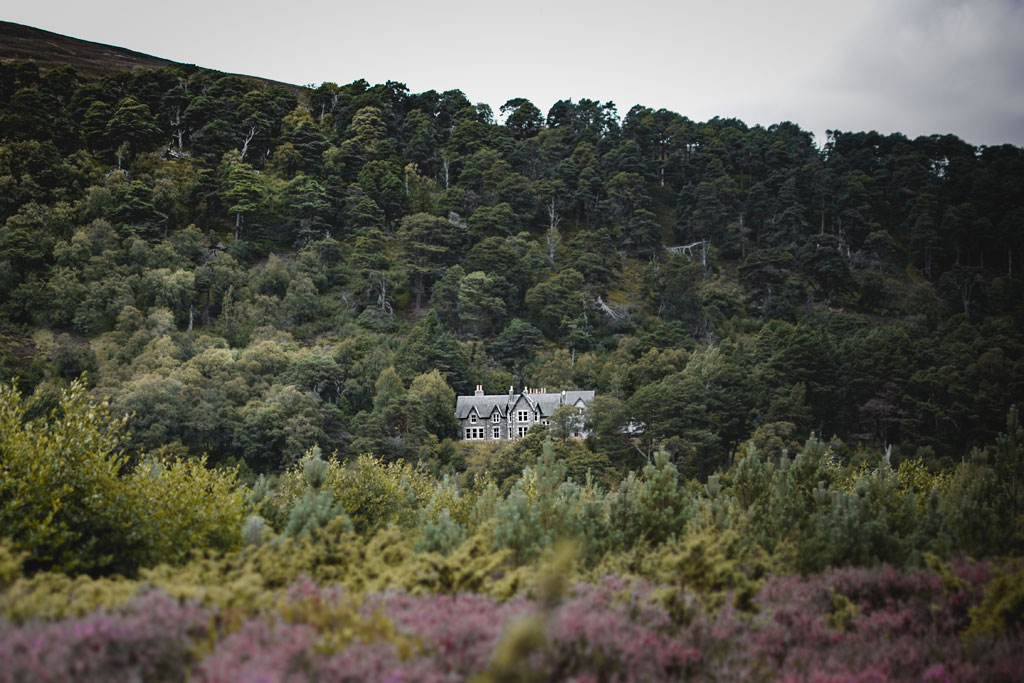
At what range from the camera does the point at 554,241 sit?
95.3 metres

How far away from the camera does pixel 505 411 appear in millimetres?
65875

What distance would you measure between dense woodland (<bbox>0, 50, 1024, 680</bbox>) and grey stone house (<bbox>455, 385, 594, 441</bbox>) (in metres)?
3.41

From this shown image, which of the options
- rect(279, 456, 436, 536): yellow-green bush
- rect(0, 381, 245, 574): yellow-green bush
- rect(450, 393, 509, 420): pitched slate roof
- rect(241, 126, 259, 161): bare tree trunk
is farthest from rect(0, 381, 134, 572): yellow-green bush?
rect(241, 126, 259, 161): bare tree trunk

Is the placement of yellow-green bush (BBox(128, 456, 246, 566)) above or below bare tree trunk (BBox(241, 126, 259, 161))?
below

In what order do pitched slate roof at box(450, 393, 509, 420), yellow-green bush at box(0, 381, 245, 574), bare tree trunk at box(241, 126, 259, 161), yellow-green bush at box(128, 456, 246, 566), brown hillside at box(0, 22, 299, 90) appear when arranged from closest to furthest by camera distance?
1. yellow-green bush at box(0, 381, 245, 574)
2. yellow-green bush at box(128, 456, 246, 566)
3. pitched slate roof at box(450, 393, 509, 420)
4. bare tree trunk at box(241, 126, 259, 161)
5. brown hillside at box(0, 22, 299, 90)

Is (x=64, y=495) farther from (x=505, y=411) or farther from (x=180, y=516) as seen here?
(x=505, y=411)

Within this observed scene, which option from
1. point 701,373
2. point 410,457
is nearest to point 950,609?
point 410,457

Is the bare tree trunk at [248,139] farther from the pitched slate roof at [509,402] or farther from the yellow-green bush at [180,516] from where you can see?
the yellow-green bush at [180,516]

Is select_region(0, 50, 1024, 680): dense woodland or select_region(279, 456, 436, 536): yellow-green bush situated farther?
select_region(279, 456, 436, 536): yellow-green bush

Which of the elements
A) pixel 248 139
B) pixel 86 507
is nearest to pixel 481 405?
pixel 86 507

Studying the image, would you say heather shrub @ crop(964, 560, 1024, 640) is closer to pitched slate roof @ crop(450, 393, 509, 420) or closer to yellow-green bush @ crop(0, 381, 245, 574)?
yellow-green bush @ crop(0, 381, 245, 574)

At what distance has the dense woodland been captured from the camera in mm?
8820

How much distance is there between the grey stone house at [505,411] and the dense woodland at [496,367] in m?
3.41

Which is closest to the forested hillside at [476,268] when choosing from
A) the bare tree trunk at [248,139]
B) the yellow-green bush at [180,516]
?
the bare tree trunk at [248,139]
